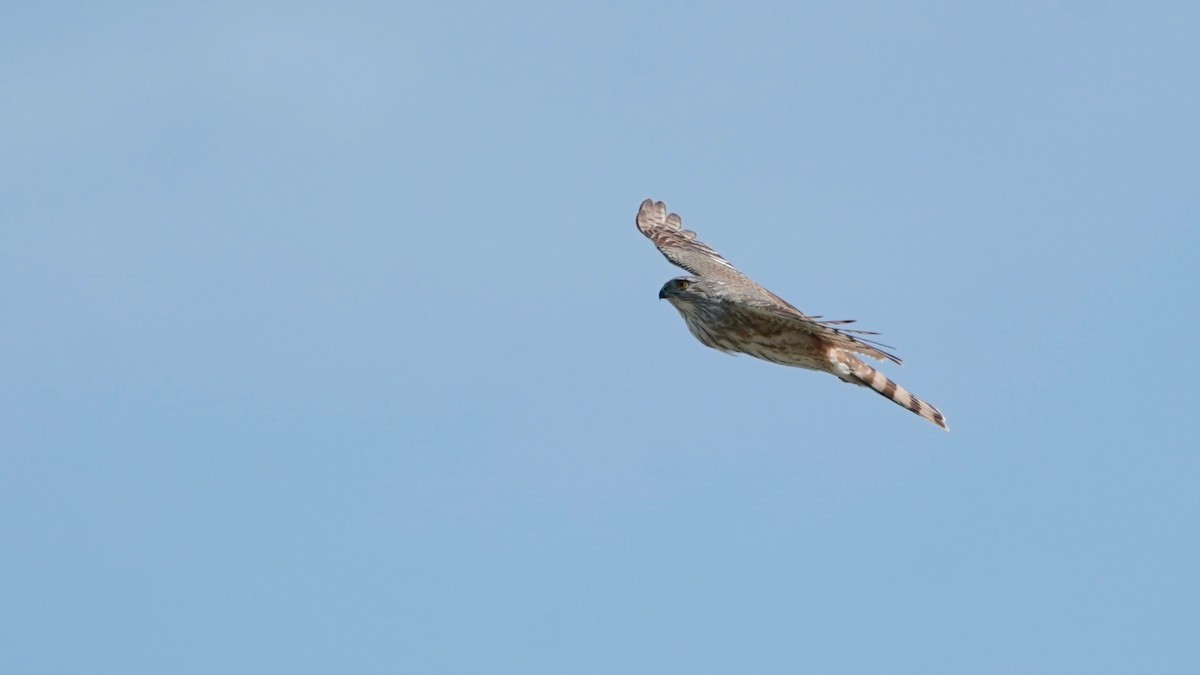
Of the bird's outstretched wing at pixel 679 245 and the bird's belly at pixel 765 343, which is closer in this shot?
the bird's belly at pixel 765 343

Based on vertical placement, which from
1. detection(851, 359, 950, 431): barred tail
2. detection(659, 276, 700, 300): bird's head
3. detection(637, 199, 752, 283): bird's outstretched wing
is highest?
detection(637, 199, 752, 283): bird's outstretched wing

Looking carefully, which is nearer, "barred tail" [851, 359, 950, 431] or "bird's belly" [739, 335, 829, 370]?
"bird's belly" [739, 335, 829, 370]

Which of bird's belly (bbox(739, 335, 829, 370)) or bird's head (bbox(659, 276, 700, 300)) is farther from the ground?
bird's head (bbox(659, 276, 700, 300))

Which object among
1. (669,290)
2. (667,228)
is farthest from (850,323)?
(667,228)

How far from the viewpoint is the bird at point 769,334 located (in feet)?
54.9

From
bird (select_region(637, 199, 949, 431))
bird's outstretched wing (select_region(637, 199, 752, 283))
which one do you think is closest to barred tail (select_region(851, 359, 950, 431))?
bird (select_region(637, 199, 949, 431))

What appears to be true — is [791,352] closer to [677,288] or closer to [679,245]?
[677,288]

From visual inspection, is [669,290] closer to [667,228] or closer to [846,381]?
[846,381]

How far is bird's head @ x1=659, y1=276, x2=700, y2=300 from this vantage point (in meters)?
17.7

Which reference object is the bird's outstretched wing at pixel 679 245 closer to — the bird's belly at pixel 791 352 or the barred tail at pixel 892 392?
the bird's belly at pixel 791 352

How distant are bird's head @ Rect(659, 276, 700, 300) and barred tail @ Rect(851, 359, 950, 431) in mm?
1881

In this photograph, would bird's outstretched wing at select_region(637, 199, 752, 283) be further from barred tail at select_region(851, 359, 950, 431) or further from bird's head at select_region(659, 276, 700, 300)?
barred tail at select_region(851, 359, 950, 431)

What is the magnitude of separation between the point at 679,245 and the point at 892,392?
14.7 ft

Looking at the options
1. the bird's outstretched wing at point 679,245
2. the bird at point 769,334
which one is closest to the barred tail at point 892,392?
the bird at point 769,334
